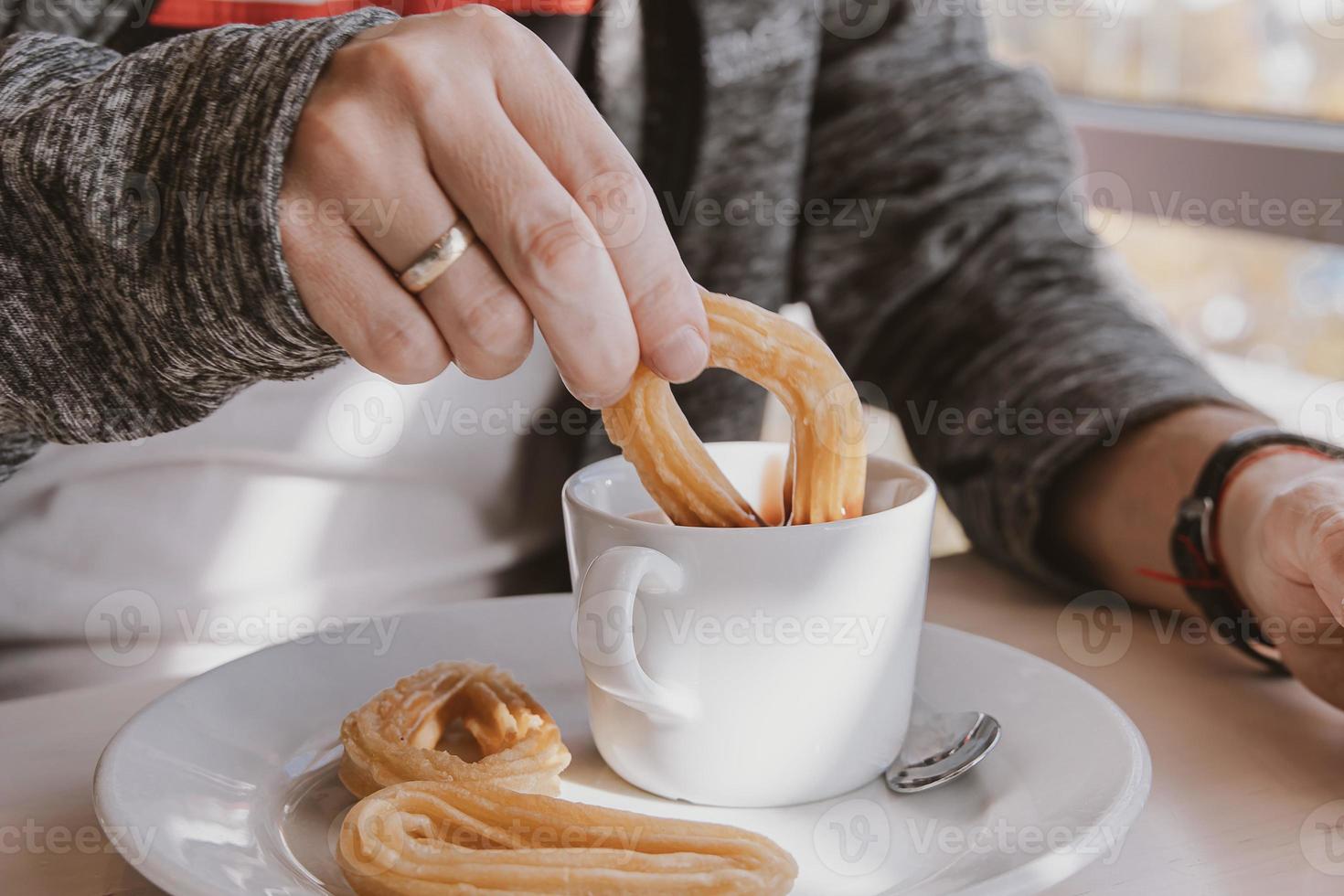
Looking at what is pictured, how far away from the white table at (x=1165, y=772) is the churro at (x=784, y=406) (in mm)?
164

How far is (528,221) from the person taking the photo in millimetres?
374

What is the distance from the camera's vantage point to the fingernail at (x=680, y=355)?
1.32 ft

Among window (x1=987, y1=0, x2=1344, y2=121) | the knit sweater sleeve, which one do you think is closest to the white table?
the knit sweater sleeve

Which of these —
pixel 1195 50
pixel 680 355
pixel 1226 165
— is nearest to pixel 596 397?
pixel 680 355

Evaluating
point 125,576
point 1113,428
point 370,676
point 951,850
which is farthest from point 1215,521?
point 125,576

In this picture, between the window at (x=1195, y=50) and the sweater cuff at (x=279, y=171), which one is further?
the window at (x=1195, y=50)

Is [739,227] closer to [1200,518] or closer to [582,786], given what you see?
[1200,518]

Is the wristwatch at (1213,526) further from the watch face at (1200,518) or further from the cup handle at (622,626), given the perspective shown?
the cup handle at (622,626)

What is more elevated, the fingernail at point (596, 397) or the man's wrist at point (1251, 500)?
the fingernail at point (596, 397)

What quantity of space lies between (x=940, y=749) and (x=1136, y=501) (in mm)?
263

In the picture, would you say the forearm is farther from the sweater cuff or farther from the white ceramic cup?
the sweater cuff

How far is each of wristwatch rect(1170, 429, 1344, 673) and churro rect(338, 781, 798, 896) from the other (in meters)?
0.33

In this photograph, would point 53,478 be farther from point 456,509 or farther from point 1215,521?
point 1215,521

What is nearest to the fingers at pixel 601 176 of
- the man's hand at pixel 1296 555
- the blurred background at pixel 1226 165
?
the man's hand at pixel 1296 555
